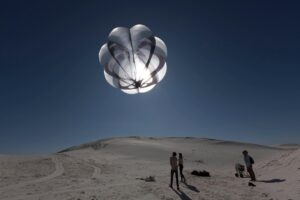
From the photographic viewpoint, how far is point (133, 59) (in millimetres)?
23656

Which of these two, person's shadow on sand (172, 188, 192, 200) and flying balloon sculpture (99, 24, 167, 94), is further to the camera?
flying balloon sculpture (99, 24, 167, 94)

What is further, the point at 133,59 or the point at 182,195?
the point at 133,59

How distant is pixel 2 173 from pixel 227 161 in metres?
29.4

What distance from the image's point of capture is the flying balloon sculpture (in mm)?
23734

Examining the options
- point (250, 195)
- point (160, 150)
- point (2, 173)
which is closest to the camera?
point (250, 195)

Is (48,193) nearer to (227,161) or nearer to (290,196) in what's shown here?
(290,196)

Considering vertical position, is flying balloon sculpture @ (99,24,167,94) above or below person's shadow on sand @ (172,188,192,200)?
above

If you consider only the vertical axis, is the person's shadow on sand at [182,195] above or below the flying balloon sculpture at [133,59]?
below

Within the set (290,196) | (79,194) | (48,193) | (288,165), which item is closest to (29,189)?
(48,193)

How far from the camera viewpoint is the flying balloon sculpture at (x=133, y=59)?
23.7 m

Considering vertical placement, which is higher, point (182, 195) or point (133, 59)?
point (133, 59)

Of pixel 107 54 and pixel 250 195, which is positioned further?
pixel 107 54

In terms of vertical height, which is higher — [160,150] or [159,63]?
[159,63]

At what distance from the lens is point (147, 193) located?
578 inches
